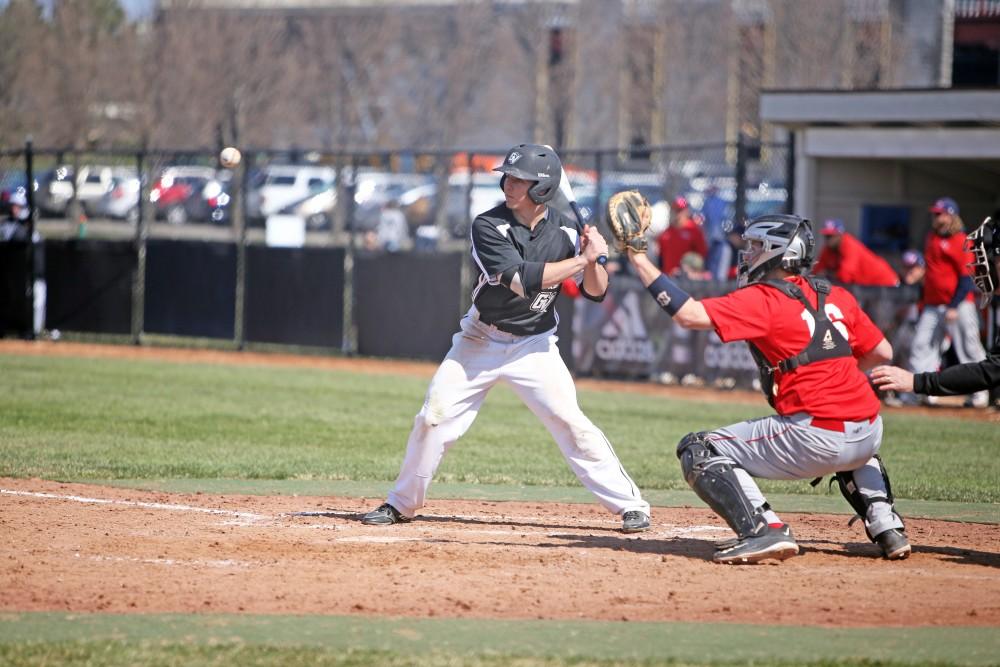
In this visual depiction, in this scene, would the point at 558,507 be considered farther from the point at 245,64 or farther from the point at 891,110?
the point at 245,64

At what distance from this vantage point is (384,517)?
7.71 metres

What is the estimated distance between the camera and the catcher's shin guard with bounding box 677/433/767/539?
6520 millimetres

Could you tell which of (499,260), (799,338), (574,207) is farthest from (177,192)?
(799,338)

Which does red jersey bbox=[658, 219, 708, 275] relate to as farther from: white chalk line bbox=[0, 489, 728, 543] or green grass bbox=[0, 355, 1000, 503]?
white chalk line bbox=[0, 489, 728, 543]

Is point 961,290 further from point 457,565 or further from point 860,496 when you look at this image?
point 457,565

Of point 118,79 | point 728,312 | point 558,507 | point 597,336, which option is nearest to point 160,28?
point 118,79

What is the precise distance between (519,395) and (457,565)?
119 cm

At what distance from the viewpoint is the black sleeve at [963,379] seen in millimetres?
6418

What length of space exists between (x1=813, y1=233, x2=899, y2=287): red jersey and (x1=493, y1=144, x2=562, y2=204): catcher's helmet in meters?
8.93

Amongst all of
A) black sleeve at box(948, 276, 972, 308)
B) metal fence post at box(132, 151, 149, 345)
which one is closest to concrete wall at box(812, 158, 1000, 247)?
black sleeve at box(948, 276, 972, 308)

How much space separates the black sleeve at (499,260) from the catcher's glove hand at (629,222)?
2.11ft

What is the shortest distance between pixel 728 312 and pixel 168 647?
2.94 meters

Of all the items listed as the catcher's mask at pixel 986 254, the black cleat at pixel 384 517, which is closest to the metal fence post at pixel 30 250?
the black cleat at pixel 384 517

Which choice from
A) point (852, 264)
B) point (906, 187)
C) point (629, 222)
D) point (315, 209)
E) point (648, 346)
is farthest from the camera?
point (315, 209)
